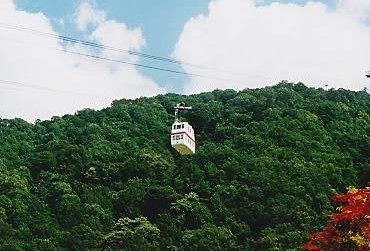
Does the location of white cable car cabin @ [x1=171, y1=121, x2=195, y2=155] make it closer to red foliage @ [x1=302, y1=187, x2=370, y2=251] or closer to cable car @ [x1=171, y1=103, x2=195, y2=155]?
cable car @ [x1=171, y1=103, x2=195, y2=155]

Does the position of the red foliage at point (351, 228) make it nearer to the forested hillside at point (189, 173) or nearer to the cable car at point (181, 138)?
the cable car at point (181, 138)

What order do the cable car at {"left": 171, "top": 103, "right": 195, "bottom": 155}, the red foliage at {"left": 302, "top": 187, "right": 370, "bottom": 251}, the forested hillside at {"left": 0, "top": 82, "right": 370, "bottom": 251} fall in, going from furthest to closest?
the forested hillside at {"left": 0, "top": 82, "right": 370, "bottom": 251} < the cable car at {"left": 171, "top": 103, "right": 195, "bottom": 155} < the red foliage at {"left": 302, "top": 187, "right": 370, "bottom": 251}

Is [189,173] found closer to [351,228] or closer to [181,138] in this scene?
[181,138]

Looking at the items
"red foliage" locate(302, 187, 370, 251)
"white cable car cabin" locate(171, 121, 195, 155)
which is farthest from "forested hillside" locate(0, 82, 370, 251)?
"white cable car cabin" locate(171, 121, 195, 155)

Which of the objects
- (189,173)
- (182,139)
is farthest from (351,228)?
(189,173)

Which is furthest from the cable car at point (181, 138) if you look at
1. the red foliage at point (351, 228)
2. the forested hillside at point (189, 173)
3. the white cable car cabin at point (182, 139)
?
the forested hillside at point (189, 173)
